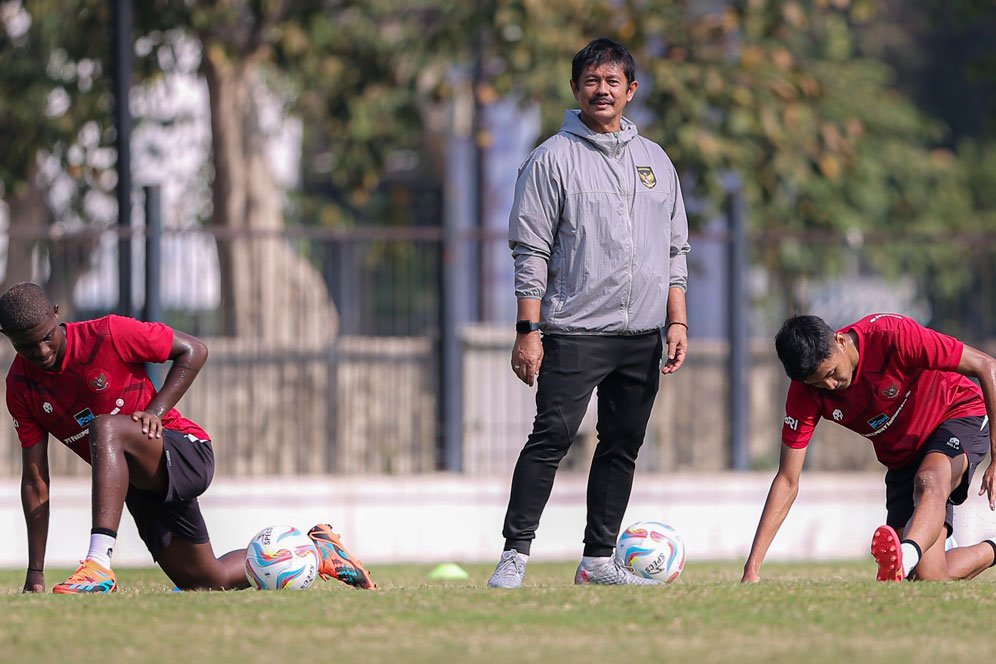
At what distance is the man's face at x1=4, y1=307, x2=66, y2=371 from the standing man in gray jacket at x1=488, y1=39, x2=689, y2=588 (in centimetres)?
204

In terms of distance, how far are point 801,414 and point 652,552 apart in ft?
3.12

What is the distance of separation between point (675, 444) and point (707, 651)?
8.37 metres

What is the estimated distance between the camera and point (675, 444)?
14062mm

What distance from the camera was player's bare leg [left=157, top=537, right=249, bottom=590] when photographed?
27.0 feet

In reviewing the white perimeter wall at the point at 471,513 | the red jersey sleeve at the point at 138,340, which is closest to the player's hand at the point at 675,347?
the red jersey sleeve at the point at 138,340

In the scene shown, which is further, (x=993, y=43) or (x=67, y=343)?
(x=993, y=43)

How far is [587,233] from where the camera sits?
7246 millimetres

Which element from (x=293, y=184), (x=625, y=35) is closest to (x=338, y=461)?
(x=625, y=35)

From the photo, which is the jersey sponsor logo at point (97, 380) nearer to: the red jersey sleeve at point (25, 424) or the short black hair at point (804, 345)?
the red jersey sleeve at point (25, 424)

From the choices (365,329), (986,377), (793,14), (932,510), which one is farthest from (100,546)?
(793,14)

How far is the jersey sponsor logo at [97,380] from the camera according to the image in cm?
763

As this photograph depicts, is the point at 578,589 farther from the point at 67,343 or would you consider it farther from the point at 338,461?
the point at 338,461

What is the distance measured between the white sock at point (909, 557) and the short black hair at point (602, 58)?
242 cm

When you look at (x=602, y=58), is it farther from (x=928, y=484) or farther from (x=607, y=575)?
(x=928, y=484)
